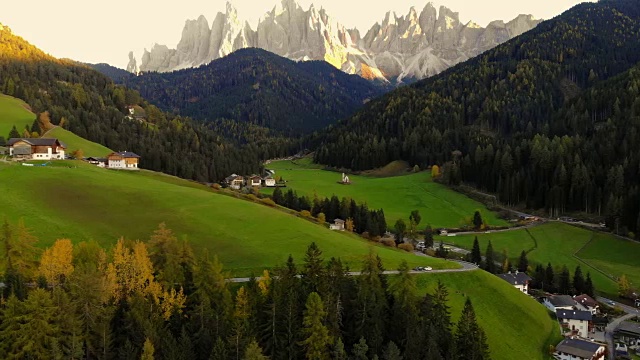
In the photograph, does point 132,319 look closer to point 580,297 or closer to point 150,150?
point 580,297

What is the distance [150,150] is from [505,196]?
107178 mm

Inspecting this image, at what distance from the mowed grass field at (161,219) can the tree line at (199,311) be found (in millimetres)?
7583

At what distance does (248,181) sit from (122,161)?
169 ft

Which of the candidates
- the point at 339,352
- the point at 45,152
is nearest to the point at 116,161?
the point at 45,152

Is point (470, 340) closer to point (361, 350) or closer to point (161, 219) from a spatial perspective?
point (361, 350)

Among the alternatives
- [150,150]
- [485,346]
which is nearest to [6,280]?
[485,346]

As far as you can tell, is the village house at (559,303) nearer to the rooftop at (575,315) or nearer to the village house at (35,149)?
the rooftop at (575,315)

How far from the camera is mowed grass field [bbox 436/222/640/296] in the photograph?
332 ft

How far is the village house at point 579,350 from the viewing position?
6169 centimetres

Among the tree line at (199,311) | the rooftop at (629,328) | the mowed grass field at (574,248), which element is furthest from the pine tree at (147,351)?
the mowed grass field at (574,248)

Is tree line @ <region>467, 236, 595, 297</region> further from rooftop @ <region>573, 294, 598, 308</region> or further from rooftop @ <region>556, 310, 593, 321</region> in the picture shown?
rooftop @ <region>556, 310, 593, 321</region>

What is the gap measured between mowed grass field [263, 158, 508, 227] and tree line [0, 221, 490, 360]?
7331cm

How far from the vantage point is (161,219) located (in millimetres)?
76562

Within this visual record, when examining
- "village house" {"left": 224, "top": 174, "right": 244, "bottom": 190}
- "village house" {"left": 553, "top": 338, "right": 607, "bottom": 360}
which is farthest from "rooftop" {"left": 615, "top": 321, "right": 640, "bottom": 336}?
"village house" {"left": 224, "top": 174, "right": 244, "bottom": 190}
